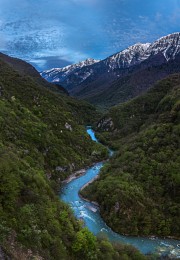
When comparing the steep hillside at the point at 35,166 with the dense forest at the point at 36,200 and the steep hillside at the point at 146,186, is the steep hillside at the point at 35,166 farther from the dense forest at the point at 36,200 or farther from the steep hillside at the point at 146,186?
the steep hillside at the point at 146,186

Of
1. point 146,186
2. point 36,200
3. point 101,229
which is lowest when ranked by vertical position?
point 101,229

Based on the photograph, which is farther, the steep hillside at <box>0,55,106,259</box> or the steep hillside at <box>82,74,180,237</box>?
the steep hillside at <box>82,74,180,237</box>

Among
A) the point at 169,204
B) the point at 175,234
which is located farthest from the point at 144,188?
the point at 175,234

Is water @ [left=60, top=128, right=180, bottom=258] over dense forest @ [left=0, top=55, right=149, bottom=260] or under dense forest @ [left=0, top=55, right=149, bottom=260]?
under

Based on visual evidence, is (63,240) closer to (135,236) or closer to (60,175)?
(135,236)

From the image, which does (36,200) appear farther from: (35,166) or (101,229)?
(35,166)

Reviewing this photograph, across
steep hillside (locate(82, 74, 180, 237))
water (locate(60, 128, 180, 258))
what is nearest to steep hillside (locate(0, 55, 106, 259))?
water (locate(60, 128, 180, 258))

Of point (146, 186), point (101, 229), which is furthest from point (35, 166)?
point (146, 186)

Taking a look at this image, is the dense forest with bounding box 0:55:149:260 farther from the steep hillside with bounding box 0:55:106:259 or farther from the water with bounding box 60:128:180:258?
the water with bounding box 60:128:180:258

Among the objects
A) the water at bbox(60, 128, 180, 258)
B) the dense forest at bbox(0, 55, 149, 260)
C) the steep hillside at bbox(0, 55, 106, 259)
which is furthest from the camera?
the water at bbox(60, 128, 180, 258)
